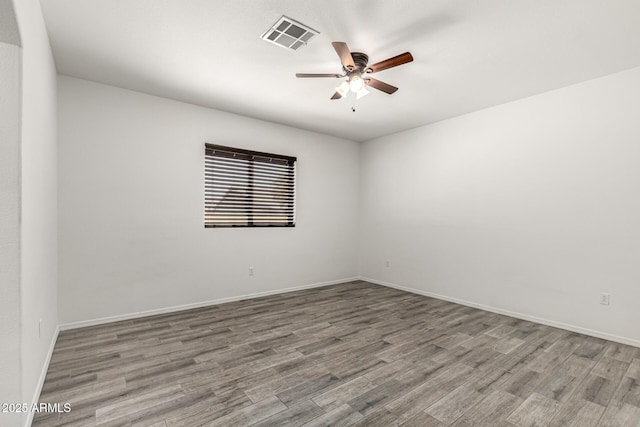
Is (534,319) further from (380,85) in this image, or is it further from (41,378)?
(41,378)

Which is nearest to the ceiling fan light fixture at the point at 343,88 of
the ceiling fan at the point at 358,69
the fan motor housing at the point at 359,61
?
the ceiling fan at the point at 358,69

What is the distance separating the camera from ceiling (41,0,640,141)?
2.23 m

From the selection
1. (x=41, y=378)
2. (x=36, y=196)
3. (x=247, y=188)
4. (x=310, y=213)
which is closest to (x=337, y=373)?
(x=41, y=378)

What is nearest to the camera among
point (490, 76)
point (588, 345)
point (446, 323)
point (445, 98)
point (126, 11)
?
point (126, 11)

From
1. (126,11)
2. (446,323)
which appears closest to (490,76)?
(446,323)

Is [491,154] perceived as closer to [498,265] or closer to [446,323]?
[498,265]

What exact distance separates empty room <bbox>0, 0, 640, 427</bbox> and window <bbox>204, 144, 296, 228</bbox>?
31mm

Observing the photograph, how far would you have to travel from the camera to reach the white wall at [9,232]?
1525 mm

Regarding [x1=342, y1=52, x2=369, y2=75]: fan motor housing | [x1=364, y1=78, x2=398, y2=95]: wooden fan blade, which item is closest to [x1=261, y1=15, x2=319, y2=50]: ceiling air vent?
[x1=342, y1=52, x2=369, y2=75]: fan motor housing

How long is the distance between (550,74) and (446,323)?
9.53 ft

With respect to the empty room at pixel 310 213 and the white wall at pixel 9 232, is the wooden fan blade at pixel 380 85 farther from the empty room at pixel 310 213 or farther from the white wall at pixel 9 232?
the white wall at pixel 9 232

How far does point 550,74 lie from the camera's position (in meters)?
3.19

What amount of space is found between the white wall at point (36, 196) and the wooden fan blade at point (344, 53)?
6.01 ft

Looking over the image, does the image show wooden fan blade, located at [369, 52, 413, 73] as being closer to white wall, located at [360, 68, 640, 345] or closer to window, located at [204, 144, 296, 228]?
white wall, located at [360, 68, 640, 345]
